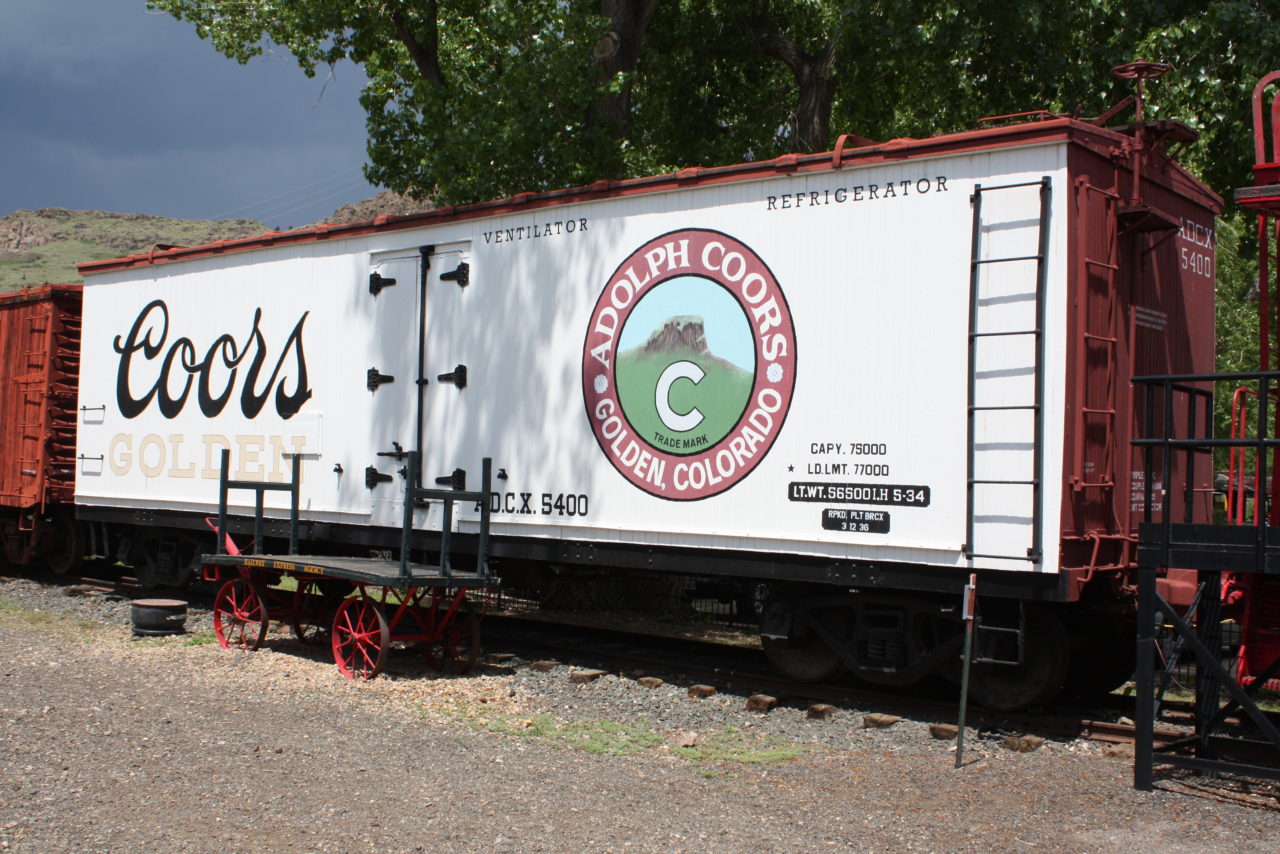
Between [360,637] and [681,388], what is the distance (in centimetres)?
313

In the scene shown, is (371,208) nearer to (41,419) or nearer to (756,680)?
(41,419)

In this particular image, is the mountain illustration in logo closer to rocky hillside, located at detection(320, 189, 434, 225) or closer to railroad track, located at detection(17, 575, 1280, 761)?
railroad track, located at detection(17, 575, 1280, 761)

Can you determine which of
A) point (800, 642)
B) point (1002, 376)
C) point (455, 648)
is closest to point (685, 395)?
point (800, 642)

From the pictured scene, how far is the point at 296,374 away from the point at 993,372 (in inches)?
266

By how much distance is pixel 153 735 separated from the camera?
704 centimetres

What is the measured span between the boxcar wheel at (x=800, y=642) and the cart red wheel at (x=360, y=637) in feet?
9.38

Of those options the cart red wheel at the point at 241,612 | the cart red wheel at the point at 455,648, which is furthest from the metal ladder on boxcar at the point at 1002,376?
the cart red wheel at the point at 241,612

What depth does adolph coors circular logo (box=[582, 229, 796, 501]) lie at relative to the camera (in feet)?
28.4

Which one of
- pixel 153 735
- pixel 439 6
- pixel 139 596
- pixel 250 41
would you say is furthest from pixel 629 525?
pixel 250 41

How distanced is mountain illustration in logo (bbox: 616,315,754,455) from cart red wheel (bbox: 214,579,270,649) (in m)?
3.75

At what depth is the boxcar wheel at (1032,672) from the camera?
791cm

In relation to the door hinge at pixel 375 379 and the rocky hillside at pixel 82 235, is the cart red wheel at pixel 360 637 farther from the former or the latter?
the rocky hillside at pixel 82 235

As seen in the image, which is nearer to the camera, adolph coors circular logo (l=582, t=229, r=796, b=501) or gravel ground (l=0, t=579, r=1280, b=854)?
gravel ground (l=0, t=579, r=1280, b=854)

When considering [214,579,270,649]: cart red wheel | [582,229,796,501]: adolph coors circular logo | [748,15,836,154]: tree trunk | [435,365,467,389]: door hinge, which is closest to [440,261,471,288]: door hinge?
[435,365,467,389]: door hinge
